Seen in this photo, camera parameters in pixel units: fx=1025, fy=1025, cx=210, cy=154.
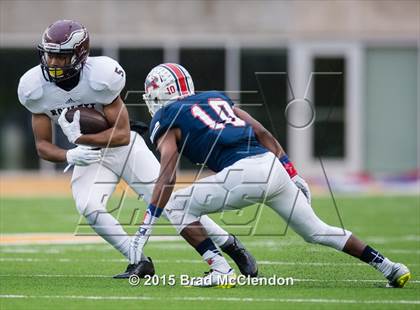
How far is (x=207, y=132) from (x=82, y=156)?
1007mm

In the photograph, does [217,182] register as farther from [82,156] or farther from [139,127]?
[139,127]

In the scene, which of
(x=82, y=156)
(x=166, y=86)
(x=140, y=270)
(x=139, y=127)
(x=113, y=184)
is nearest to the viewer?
(x=166, y=86)

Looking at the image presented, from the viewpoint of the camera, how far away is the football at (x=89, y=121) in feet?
24.2

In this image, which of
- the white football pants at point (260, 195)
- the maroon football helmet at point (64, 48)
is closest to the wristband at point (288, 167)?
the white football pants at point (260, 195)

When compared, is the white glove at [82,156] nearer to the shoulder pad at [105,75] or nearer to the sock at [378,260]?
the shoulder pad at [105,75]

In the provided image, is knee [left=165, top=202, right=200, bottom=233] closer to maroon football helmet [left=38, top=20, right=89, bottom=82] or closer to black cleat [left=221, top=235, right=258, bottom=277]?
black cleat [left=221, top=235, right=258, bottom=277]

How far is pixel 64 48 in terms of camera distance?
7.28 metres

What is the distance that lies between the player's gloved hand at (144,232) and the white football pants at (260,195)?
0.22m

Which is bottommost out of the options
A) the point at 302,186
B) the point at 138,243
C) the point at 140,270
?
the point at 140,270

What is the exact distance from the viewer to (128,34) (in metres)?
20.3

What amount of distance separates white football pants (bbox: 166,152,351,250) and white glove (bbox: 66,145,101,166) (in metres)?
0.81

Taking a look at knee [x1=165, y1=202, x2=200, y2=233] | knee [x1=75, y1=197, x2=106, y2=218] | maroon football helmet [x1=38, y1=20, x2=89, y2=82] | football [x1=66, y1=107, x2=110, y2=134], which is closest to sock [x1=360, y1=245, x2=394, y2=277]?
knee [x1=165, y1=202, x2=200, y2=233]

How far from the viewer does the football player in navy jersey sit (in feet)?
21.8

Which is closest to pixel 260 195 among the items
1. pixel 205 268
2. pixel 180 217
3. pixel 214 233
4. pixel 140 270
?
pixel 180 217
